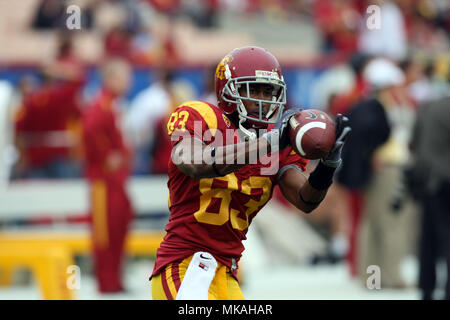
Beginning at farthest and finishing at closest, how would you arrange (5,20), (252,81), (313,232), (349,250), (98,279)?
(5,20) → (313,232) → (349,250) → (98,279) → (252,81)

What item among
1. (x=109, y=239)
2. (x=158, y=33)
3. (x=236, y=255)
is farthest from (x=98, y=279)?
(x=158, y=33)

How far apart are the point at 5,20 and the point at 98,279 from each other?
23.7 ft

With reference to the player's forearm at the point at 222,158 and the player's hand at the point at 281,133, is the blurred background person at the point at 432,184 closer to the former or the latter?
the player's hand at the point at 281,133

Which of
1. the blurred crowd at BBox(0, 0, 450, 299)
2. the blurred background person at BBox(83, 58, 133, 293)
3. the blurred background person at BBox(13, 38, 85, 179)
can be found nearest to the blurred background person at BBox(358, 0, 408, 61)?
the blurred crowd at BBox(0, 0, 450, 299)

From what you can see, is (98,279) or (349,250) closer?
(98,279)

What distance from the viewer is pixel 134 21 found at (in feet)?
44.1

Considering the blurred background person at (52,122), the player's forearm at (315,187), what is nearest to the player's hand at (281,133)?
the player's forearm at (315,187)

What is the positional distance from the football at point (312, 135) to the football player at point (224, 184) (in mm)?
55

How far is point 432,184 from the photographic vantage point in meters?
6.84

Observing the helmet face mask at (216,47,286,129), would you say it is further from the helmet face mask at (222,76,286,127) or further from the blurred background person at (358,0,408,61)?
the blurred background person at (358,0,408,61)

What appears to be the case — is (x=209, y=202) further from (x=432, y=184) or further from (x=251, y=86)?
(x=432, y=184)

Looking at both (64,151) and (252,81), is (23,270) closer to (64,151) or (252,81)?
(64,151)

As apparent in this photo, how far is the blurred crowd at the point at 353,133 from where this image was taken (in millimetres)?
7066

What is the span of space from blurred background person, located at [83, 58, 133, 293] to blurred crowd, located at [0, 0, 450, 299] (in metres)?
0.09
